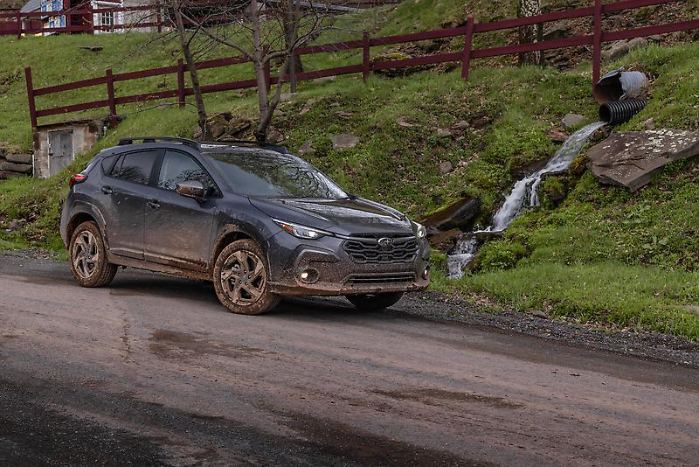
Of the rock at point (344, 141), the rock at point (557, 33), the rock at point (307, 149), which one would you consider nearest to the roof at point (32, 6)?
the rock at point (557, 33)

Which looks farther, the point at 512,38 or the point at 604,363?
the point at 512,38

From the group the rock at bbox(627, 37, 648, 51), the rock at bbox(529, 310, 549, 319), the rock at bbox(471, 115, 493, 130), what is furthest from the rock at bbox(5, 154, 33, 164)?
the rock at bbox(529, 310, 549, 319)

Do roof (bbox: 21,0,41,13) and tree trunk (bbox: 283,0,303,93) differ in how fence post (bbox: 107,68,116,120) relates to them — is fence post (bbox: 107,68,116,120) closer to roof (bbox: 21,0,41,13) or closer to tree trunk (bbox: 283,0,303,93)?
tree trunk (bbox: 283,0,303,93)

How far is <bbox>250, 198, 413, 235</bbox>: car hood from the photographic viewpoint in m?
9.17

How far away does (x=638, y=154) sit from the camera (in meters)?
14.3

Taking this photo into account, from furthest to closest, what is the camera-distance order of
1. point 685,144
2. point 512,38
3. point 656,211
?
point 512,38 < point 685,144 < point 656,211

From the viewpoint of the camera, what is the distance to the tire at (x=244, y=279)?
9.27 metres

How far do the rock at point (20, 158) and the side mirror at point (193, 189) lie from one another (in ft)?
56.7

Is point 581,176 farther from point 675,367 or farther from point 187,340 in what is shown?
point 187,340

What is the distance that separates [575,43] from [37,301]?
1263 cm

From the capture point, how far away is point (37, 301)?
970 centimetres

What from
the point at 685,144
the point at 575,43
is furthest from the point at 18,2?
the point at 685,144

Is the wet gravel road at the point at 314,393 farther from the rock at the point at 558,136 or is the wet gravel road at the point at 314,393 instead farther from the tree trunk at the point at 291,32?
the tree trunk at the point at 291,32

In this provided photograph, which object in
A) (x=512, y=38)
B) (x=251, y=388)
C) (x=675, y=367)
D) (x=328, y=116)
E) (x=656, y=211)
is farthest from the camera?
(x=512, y=38)
